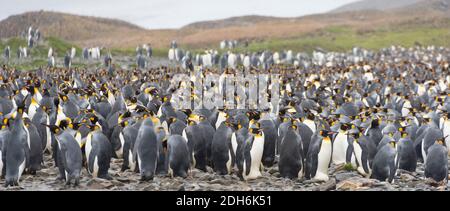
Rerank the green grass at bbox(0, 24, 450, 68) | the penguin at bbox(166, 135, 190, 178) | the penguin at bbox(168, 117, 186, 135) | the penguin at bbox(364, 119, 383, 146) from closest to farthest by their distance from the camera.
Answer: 1. the penguin at bbox(166, 135, 190, 178)
2. the penguin at bbox(168, 117, 186, 135)
3. the penguin at bbox(364, 119, 383, 146)
4. the green grass at bbox(0, 24, 450, 68)

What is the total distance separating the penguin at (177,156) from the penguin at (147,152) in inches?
10.8

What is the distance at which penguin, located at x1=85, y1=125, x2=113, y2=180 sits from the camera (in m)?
8.86

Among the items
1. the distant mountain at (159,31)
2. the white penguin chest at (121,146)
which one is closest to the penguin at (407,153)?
the white penguin chest at (121,146)

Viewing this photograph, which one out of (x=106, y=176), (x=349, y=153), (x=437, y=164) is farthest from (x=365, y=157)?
(x=106, y=176)

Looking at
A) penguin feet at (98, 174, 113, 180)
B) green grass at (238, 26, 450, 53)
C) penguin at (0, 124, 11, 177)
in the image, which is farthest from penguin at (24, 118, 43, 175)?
green grass at (238, 26, 450, 53)

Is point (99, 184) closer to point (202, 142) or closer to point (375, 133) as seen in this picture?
point (202, 142)

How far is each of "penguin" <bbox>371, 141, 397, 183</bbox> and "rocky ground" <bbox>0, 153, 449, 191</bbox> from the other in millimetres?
189

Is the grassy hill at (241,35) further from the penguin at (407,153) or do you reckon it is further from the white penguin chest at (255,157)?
the penguin at (407,153)

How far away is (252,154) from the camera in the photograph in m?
9.59

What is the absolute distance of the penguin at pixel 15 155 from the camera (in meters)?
8.55

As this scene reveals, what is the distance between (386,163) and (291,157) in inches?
62.3

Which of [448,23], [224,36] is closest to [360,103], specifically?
[224,36]

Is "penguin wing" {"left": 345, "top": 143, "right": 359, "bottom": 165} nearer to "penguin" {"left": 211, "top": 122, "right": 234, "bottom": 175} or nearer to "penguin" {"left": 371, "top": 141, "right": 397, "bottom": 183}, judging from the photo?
"penguin" {"left": 371, "top": 141, "right": 397, "bottom": 183}
